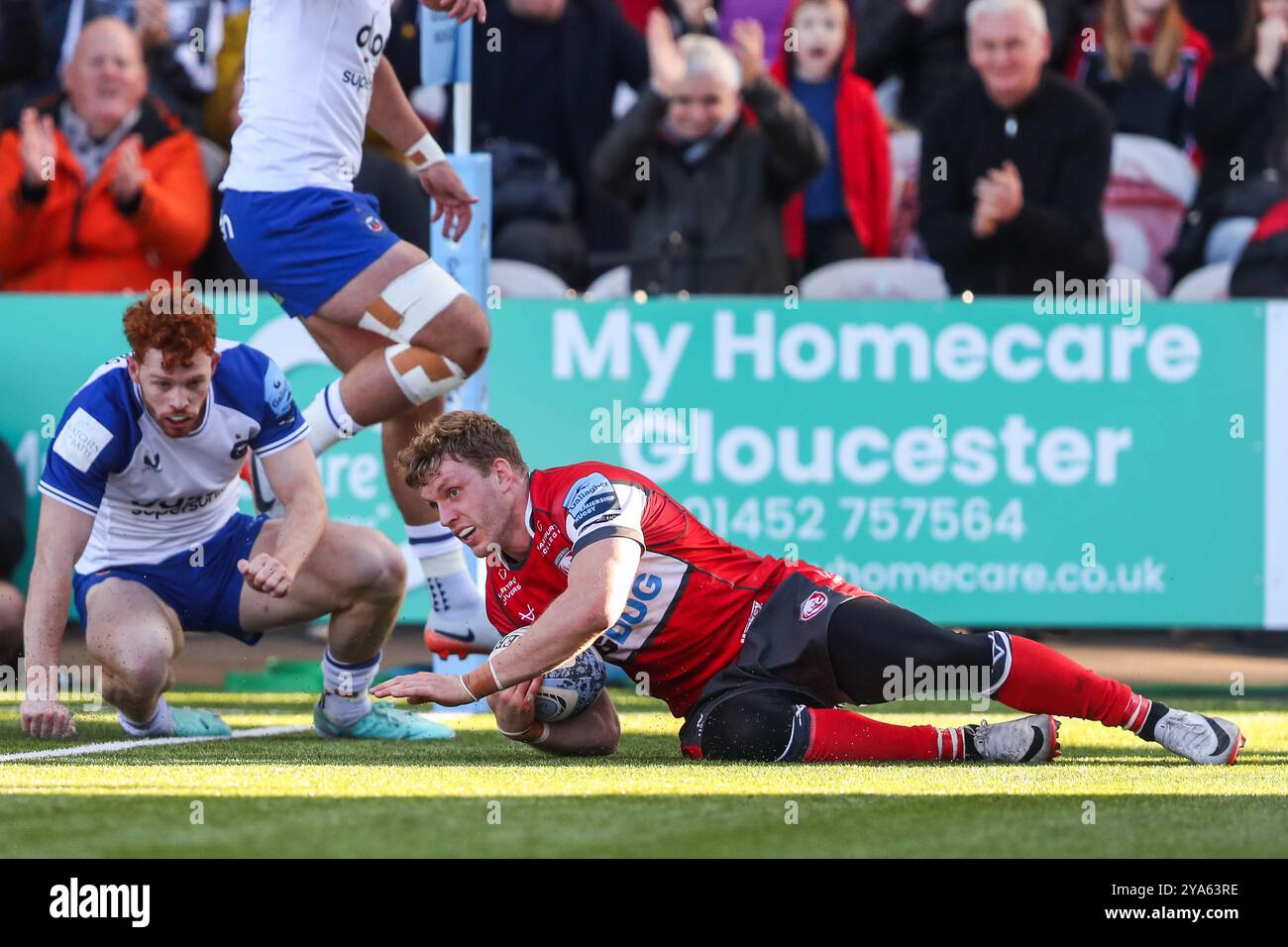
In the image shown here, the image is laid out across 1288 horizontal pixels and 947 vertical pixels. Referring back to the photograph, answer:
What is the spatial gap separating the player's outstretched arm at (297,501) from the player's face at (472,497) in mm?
662

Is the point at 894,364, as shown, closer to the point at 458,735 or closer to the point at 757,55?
the point at 757,55

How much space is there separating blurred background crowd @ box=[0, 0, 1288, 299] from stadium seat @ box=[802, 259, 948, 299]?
0.01m

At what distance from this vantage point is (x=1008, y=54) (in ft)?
31.4

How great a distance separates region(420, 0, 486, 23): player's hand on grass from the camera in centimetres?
576

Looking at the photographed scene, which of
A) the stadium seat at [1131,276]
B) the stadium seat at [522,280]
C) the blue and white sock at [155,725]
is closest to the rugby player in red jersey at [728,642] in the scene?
the blue and white sock at [155,725]

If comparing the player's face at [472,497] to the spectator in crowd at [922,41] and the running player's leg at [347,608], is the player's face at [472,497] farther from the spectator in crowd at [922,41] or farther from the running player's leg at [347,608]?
the spectator in crowd at [922,41]

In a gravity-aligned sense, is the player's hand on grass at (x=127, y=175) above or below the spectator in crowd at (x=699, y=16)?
below

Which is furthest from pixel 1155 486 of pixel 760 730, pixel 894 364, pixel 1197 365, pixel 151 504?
pixel 151 504

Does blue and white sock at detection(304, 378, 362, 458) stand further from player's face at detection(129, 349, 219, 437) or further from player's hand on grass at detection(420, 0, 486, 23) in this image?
player's hand on grass at detection(420, 0, 486, 23)

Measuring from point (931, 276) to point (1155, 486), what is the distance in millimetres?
1635

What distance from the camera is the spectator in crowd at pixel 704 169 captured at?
9500mm

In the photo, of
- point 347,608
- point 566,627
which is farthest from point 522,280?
point 566,627

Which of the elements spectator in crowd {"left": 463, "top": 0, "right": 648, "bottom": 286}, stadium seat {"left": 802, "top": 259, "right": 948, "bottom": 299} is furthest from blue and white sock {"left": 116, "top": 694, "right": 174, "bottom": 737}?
stadium seat {"left": 802, "top": 259, "right": 948, "bottom": 299}
